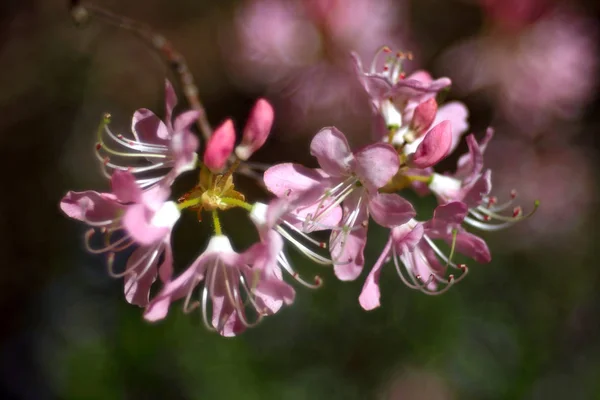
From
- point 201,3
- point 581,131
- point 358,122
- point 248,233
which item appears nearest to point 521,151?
point 581,131

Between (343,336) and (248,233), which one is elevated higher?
(248,233)

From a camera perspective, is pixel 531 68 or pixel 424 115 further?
pixel 531 68

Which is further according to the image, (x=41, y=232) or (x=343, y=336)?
(x=41, y=232)

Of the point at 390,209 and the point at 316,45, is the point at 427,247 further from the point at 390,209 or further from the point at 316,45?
the point at 316,45

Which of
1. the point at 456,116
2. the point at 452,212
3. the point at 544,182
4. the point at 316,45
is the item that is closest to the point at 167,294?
the point at 452,212

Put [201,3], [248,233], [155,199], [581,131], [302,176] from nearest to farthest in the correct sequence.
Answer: [155,199] → [302,176] → [248,233] → [581,131] → [201,3]

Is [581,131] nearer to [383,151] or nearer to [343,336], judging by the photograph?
[343,336]

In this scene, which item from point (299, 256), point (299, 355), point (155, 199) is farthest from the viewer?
point (299, 256)
